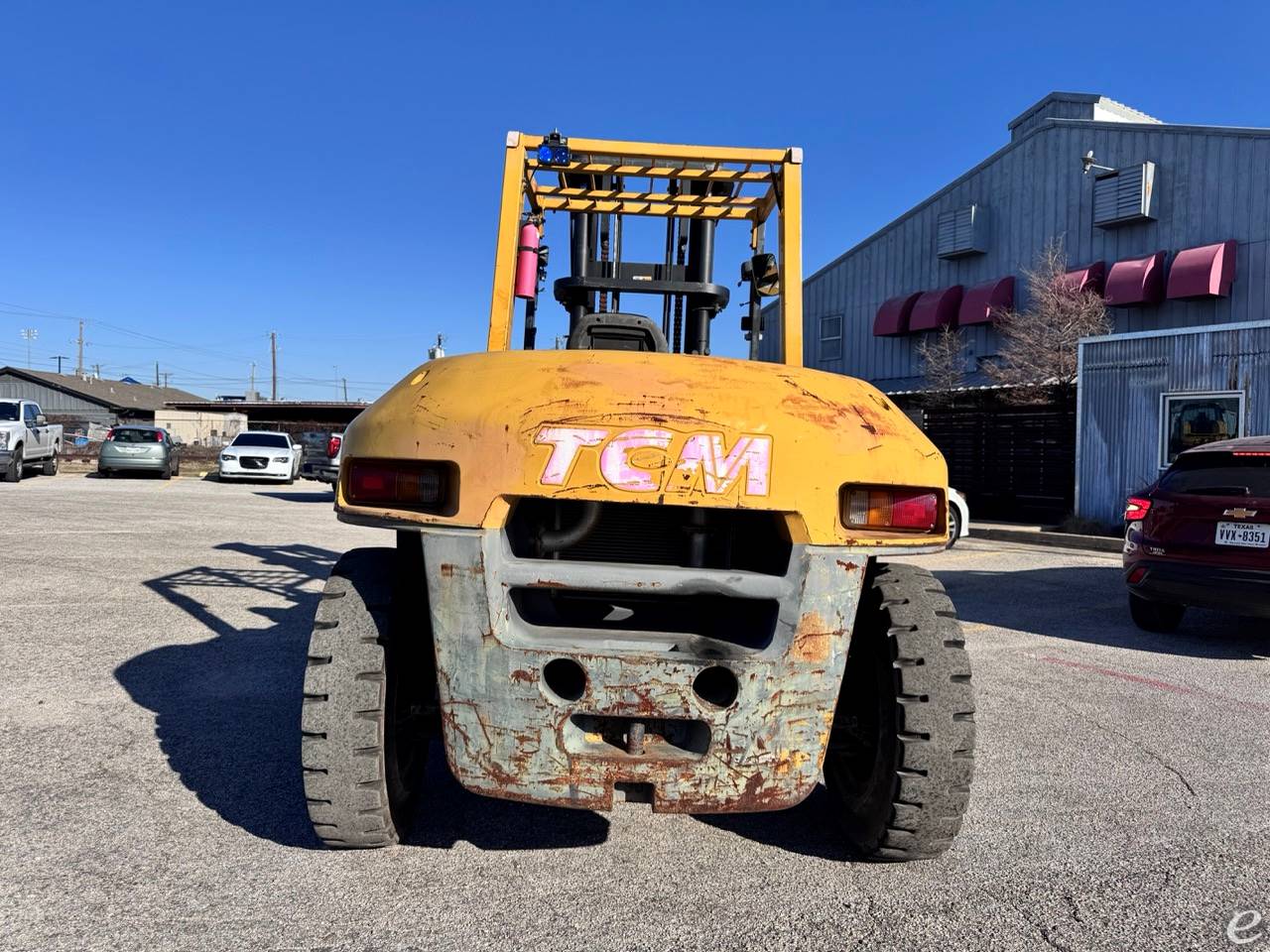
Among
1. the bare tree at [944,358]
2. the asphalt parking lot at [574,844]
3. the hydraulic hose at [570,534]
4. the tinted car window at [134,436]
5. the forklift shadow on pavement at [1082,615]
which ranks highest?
the bare tree at [944,358]

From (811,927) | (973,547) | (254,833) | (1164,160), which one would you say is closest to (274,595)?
(254,833)

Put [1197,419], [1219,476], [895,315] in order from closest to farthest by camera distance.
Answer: [1219,476]
[1197,419]
[895,315]

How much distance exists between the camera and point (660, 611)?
329 cm

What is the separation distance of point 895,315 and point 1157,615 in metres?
22.4

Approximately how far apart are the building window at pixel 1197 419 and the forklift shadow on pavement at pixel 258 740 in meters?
13.5

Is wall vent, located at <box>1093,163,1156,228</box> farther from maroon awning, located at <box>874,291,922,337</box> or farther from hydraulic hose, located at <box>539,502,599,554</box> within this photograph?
hydraulic hose, located at <box>539,502,599,554</box>

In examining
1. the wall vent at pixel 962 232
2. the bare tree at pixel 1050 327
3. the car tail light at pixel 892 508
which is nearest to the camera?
the car tail light at pixel 892 508

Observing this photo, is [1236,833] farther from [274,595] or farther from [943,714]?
[274,595]

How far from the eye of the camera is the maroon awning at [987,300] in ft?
83.8

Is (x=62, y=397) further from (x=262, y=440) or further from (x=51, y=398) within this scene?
(x=262, y=440)

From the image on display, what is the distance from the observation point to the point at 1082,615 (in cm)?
812

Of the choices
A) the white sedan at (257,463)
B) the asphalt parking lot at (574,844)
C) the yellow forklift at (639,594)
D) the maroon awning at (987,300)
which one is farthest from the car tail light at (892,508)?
the maroon awning at (987,300)

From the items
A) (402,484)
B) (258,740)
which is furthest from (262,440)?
(402,484)

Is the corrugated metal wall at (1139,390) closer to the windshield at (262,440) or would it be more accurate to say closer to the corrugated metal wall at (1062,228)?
the corrugated metal wall at (1062,228)
